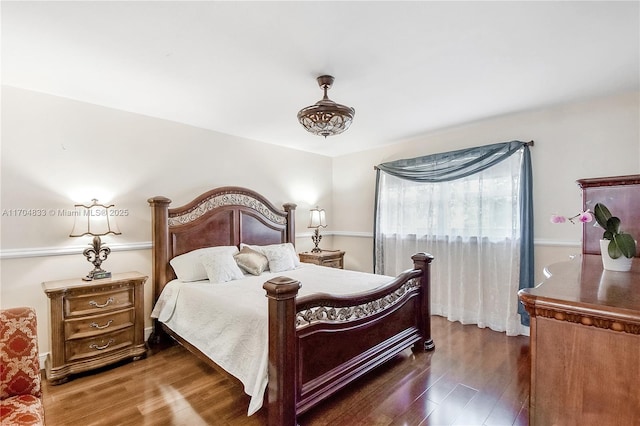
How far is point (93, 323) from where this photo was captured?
8.35 ft

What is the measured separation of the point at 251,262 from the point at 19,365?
2.07 m

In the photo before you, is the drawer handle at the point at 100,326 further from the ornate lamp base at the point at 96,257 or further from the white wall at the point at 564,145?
the white wall at the point at 564,145

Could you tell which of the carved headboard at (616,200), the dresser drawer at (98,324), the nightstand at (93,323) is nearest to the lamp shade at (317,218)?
the nightstand at (93,323)

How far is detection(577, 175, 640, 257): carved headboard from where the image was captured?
1.78 metres

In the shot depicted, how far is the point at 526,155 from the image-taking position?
10.8 ft

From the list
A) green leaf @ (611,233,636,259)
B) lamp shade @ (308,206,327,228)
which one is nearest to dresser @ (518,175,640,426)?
green leaf @ (611,233,636,259)

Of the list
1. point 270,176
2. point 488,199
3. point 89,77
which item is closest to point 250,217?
point 270,176

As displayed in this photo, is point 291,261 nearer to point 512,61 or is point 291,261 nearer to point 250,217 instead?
point 250,217

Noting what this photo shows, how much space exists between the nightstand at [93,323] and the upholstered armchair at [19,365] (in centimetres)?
103

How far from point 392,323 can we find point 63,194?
3.18 m

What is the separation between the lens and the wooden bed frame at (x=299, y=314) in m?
1.78

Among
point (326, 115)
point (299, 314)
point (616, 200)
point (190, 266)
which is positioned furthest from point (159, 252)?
point (616, 200)

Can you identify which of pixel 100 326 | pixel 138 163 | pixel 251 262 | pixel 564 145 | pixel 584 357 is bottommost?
pixel 100 326

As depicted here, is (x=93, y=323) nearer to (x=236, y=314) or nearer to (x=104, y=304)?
(x=104, y=304)
